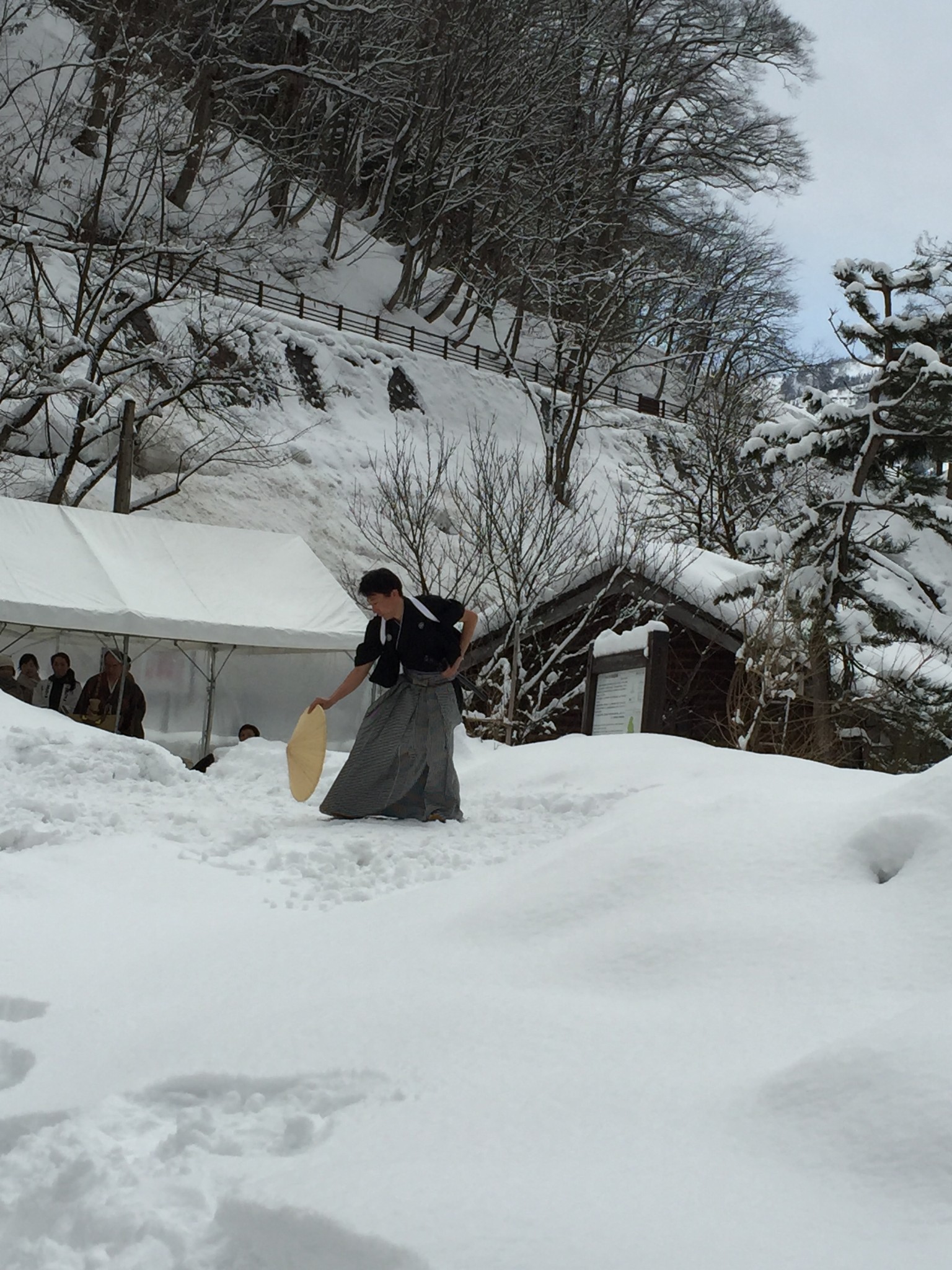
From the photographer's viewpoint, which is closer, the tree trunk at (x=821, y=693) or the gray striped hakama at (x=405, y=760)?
the gray striped hakama at (x=405, y=760)

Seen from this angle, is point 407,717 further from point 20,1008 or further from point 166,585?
point 166,585

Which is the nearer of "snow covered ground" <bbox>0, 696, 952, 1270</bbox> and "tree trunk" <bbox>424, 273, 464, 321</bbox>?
"snow covered ground" <bbox>0, 696, 952, 1270</bbox>

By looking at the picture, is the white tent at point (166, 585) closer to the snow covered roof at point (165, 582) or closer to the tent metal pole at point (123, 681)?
the snow covered roof at point (165, 582)

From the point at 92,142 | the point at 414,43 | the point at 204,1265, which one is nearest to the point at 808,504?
the point at 204,1265

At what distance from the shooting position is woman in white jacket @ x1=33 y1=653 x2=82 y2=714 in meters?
11.8

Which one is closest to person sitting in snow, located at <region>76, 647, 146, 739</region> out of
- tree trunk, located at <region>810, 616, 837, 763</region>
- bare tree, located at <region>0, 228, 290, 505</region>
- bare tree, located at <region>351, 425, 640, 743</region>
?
bare tree, located at <region>351, 425, 640, 743</region>

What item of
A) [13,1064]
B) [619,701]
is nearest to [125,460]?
[619,701]

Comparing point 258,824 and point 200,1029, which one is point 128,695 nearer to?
point 258,824

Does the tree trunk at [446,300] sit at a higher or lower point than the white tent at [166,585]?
higher

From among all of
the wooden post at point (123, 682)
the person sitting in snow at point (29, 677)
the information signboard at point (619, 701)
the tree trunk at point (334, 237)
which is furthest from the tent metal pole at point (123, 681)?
the tree trunk at point (334, 237)

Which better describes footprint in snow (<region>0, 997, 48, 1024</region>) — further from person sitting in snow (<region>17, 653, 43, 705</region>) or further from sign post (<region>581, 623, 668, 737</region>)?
person sitting in snow (<region>17, 653, 43, 705</region>)

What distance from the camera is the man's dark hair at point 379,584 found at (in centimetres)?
641

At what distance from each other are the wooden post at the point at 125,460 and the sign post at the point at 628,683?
9204 millimetres

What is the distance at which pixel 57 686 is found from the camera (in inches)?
466
